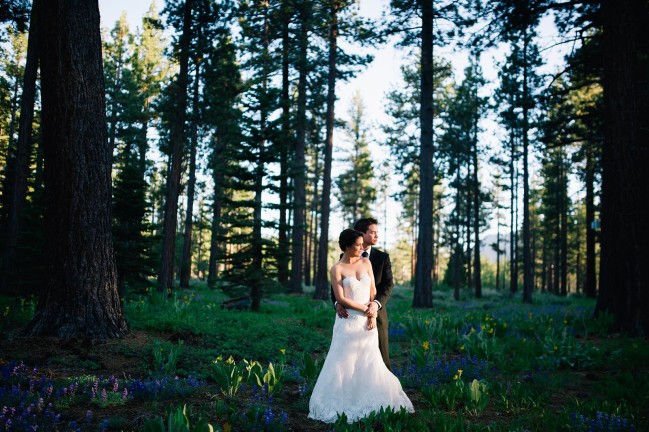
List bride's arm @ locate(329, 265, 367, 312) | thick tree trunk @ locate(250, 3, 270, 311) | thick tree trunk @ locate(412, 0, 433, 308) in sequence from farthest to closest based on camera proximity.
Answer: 1. thick tree trunk @ locate(412, 0, 433, 308)
2. thick tree trunk @ locate(250, 3, 270, 311)
3. bride's arm @ locate(329, 265, 367, 312)

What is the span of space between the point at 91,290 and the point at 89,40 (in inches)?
147

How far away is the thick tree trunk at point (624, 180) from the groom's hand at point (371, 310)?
725 centimetres

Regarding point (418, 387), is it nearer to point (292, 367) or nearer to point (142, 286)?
point (292, 367)

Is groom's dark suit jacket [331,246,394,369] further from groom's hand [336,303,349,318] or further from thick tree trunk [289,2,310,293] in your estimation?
thick tree trunk [289,2,310,293]

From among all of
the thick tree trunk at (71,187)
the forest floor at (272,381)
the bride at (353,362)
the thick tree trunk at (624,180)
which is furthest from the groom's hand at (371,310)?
the thick tree trunk at (624,180)

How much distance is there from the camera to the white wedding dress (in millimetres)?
4164

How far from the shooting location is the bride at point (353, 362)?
13.7ft

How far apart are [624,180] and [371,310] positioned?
7.71 meters

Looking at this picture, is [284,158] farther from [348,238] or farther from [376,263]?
[348,238]

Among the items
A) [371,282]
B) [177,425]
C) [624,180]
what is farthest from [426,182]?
[177,425]

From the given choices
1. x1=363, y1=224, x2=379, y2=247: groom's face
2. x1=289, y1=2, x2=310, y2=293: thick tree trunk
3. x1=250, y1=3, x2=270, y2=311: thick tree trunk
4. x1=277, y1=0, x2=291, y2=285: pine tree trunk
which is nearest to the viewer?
x1=363, y1=224, x2=379, y2=247: groom's face

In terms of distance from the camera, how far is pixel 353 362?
4.31m

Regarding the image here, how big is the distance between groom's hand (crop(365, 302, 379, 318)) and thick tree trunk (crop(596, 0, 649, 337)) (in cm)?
725

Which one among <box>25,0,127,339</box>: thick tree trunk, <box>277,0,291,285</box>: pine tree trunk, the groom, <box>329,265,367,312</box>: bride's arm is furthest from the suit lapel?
<box>277,0,291,285</box>: pine tree trunk
